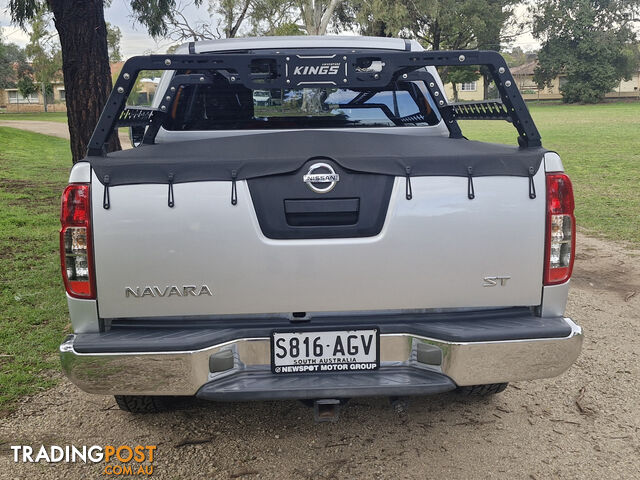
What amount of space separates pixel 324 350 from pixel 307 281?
0.31 metres

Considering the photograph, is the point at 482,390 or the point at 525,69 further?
the point at 525,69

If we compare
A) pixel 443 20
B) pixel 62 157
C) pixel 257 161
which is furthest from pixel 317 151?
pixel 443 20

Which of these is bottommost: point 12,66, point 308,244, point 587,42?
point 308,244

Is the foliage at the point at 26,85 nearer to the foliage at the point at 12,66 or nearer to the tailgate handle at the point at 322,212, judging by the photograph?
the foliage at the point at 12,66

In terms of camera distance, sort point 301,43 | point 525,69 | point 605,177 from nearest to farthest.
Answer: point 301,43, point 605,177, point 525,69

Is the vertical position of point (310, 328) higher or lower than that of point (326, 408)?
higher

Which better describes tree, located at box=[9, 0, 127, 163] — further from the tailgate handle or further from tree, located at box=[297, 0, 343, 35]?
tree, located at box=[297, 0, 343, 35]

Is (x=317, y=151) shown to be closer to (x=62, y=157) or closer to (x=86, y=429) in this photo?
(x=86, y=429)

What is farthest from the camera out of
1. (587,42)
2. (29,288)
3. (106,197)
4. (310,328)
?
(587,42)

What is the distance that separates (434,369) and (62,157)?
63.0 feet

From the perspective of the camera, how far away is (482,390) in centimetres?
362

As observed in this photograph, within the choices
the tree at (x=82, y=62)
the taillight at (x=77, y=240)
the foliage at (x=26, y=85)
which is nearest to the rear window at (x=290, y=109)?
the taillight at (x=77, y=240)

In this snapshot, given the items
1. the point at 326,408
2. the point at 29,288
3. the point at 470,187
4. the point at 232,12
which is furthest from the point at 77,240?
the point at 232,12

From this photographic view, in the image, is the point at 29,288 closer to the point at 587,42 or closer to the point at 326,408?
the point at 326,408
